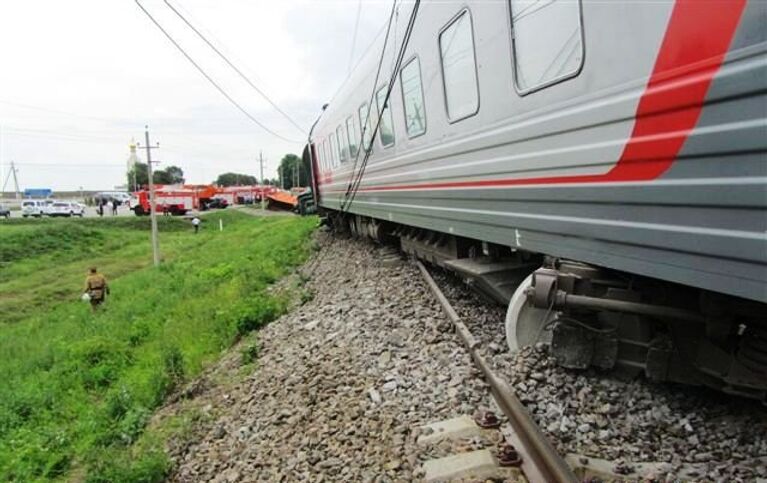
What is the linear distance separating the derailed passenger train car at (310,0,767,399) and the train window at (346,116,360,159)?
4.72 metres

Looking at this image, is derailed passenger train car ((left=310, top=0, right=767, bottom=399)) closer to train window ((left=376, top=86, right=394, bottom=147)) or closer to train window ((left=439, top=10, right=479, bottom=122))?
train window ((left=439, top=10, right=479, bottom=122))

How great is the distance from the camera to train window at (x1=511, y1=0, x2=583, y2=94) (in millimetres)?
3496

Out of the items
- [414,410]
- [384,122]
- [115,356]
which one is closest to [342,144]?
[384,122]

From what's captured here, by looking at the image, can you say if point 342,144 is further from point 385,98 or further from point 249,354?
point 249,354

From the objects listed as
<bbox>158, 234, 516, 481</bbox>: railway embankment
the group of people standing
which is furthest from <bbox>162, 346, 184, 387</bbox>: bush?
the group of people standing

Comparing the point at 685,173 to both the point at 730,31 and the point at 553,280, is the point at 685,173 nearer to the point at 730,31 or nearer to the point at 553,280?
the point at 730,31

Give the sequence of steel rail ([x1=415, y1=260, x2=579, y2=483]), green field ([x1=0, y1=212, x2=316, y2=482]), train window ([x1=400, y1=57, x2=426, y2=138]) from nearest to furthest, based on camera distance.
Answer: steel rail ([x1=415, y1=260, x2=579, y2=483])
train window ([x1=400, y1=57, x2=426, y2=138])
green field ([x1=0, y1=212, x2=316, y2=482])

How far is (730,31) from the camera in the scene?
2.40m

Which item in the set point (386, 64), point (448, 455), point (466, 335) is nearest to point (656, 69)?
point (448, 455)

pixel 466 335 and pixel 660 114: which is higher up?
pixel 660 114

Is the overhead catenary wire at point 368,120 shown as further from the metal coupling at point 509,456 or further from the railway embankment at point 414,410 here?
the metal coupling at point 509,456

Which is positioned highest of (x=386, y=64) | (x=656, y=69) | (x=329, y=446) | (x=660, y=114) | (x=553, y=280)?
(x=386, y=64)

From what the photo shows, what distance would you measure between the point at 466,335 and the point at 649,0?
3144 millimetres

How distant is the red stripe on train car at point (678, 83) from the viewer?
2459 millimetres
